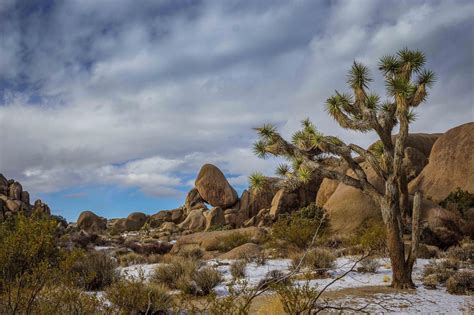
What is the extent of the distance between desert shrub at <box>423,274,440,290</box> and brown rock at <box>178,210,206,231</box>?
31431 mm

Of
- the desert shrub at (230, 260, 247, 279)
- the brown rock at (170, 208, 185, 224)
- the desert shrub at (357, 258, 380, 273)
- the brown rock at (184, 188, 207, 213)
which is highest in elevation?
the brown rock at (184, 188, 207, 213)

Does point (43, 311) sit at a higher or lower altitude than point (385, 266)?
higher

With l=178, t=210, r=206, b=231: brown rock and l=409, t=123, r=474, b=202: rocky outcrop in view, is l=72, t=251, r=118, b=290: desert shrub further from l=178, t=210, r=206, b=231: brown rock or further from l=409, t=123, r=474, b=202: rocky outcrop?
l=178, t=210, r=206, b=231: brown rock

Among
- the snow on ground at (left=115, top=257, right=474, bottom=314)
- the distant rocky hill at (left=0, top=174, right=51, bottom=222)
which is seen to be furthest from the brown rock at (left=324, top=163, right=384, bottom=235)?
the distant rocky hill at (left=0, top=174, right=51, bottom=222)

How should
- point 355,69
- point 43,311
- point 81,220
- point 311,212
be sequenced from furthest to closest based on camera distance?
1. point 81,220
2. point 311,212
3. point 355,69
4. point 43,311

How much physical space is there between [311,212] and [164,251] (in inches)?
385

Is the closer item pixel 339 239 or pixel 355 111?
pixel 355 111

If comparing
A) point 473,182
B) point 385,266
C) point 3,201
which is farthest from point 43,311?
point 3,201

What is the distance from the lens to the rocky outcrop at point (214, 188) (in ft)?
152

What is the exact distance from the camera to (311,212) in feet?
94.2

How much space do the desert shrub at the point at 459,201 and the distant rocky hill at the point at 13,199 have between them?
32.1 meters

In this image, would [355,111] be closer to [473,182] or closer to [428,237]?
[428,237]

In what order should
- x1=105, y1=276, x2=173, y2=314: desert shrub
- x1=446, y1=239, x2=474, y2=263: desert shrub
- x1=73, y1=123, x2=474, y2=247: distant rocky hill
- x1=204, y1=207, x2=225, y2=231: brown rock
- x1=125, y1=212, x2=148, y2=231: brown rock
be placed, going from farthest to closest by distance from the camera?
x1=125, y1=212, x2=148, y2=231: brown rock
x1=204, y1=207, x2=225, y2=231: brown rock
x1=73, y1=123, x2=474, y2=247: distant rocky hill
x1=446, y1=239, x2=474, y2=263: desert shrub
x1=105, y1=276, x2=173, y2=314: desert shrub

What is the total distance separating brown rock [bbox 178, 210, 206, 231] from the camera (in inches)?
1690
